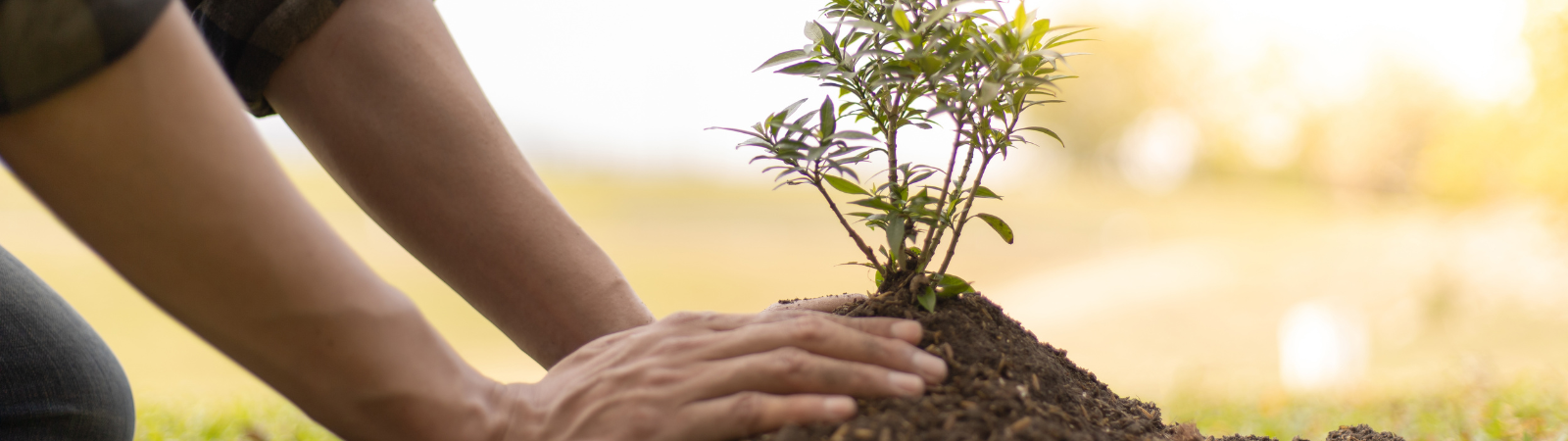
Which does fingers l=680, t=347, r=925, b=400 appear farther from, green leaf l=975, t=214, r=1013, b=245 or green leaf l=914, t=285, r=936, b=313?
green leaf l=975, t=214, r=1013, b=245

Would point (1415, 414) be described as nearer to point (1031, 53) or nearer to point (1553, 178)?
point (1031, 53)

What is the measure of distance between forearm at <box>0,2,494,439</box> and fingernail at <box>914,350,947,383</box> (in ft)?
2.52

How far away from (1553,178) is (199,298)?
8581mm

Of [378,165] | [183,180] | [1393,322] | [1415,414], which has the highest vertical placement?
[1393,322]

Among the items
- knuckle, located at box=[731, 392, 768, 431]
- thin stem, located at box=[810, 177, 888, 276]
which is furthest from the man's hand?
thin stem, located at box=[810, 177, 888, 276]

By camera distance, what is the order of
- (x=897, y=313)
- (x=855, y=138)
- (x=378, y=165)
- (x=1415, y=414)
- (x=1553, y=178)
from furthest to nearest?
(x=1553, y=178)
(x=1415, y=414)
(x=378, y=165)
(x=897, y=313)
(x=855, y=138)

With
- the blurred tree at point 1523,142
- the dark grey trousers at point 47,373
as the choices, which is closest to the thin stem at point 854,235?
the dark grey trousers at point 47,373

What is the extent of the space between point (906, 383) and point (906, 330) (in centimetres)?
10

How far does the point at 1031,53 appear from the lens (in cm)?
139

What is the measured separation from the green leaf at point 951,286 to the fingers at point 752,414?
14.1 inches

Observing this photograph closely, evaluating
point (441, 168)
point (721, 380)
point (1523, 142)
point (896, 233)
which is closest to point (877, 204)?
point (896, 233)

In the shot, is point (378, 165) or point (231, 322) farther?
point (378, 165)

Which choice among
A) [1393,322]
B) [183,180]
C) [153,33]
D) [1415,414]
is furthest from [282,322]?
[1393,322]

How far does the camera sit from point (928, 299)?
148 centimetres
